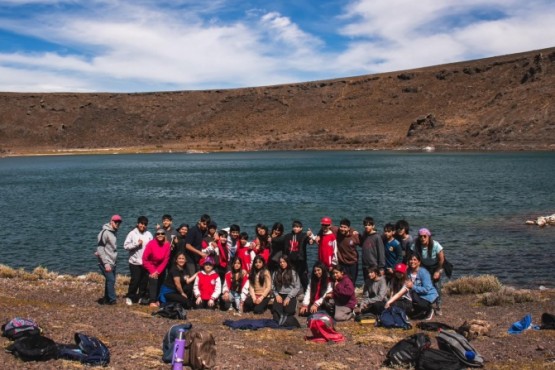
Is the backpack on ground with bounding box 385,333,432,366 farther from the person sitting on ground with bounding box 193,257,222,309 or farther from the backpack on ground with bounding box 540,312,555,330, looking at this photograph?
the person sitting on ground with bounding box 193,257,222,309

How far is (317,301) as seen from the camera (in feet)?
39.4

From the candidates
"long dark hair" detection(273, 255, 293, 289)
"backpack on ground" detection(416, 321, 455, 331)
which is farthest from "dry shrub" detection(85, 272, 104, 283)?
"backpack on ground" detection(416, 321, 455, 331)

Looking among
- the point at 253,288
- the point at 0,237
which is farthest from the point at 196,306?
the point at 0,237

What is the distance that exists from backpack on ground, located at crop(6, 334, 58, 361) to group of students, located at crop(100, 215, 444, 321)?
4.13 metres

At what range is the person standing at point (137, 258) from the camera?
12.7 meters

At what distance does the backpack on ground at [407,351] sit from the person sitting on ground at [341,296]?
262 centimetres

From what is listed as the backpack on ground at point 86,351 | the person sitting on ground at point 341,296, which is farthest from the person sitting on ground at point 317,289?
the backpack on ground at point 86,351

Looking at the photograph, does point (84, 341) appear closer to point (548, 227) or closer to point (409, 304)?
point (409, 304)

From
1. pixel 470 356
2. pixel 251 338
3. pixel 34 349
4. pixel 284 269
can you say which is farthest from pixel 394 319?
pixel 34 349

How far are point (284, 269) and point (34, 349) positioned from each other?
18.2 feet

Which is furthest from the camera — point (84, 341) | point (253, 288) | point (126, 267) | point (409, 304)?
point (126, 267)

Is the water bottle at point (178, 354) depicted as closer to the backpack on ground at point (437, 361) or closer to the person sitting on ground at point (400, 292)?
the backpack on ground at point (437, 361)

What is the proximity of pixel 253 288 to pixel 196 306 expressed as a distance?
4.59ft

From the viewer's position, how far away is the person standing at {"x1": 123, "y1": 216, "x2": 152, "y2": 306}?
1271 centimetres
